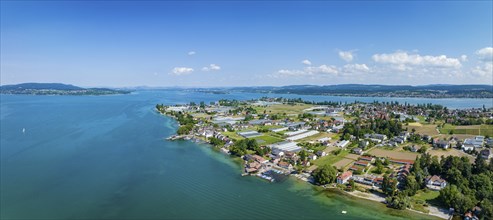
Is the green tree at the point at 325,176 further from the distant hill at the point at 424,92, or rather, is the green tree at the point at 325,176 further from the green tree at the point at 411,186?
the distant hill at the point at 424,92

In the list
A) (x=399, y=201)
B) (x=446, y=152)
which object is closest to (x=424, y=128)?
(x=446, y=152)

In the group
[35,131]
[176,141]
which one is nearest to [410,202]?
[176,141]

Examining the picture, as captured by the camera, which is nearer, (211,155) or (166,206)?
(166,206)

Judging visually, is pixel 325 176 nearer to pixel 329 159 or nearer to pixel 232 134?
pixel 329 159

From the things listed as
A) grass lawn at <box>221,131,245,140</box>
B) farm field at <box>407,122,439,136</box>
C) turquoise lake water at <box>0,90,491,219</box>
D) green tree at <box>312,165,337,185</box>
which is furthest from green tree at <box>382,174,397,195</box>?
farm field at <box>407,122,439,136</box>

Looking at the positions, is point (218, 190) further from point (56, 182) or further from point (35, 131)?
point (35, 131)

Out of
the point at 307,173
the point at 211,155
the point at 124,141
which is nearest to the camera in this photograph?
the point at 307,173

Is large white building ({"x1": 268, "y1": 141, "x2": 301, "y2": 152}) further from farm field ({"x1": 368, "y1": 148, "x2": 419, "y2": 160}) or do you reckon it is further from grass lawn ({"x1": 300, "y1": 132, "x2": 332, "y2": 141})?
farm field ({"x1": 368, "y1": 148, "x2": 419, "y2": 160})
